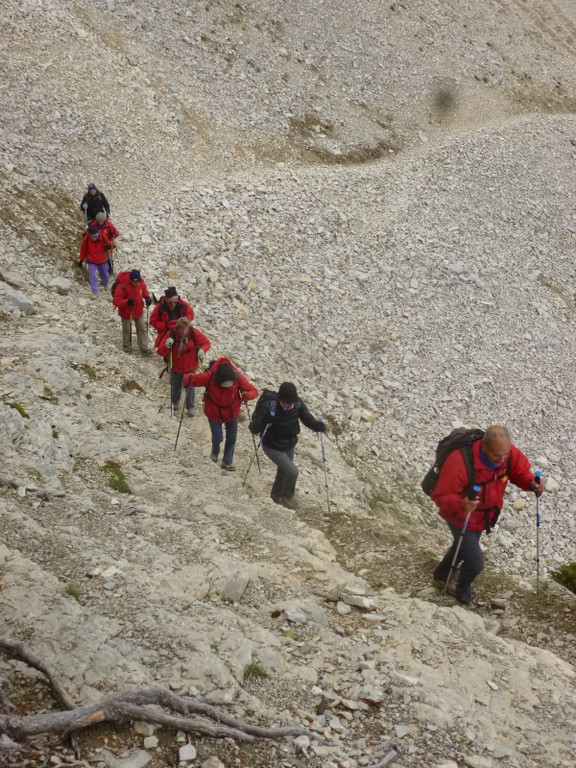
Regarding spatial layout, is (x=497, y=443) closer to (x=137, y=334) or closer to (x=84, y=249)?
(x=137, y=334)

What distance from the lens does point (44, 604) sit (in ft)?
21.1

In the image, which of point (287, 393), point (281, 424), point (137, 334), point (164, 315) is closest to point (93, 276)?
point (137, 334)

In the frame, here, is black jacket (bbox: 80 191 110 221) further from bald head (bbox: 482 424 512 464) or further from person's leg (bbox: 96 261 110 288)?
bald head (bbox: 482 424 512 464)

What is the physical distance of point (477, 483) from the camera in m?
8.25

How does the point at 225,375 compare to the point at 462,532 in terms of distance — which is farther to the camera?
the point at 225,375

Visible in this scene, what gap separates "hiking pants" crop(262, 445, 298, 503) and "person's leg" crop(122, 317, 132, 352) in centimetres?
519

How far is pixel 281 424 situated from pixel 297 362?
6640 millimetres

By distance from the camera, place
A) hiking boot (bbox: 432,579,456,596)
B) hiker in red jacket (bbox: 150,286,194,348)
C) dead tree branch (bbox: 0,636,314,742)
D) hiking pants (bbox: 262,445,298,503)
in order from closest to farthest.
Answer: dead tree branch (bbox: 0,636,314,742) → hiking boot (bbox: 432,579,456,596) → hiking pants (bbox: 262,445,298,503) → hiker in red jacket (bbox: 150,286,194,348)

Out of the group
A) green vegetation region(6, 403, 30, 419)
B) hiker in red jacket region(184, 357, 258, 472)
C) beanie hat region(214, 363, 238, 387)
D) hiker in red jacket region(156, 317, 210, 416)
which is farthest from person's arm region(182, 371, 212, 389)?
green vegetation region(6, 403, 30, 419)

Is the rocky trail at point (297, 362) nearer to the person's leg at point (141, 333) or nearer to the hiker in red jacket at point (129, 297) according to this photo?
the person's leg at point (141, 333)

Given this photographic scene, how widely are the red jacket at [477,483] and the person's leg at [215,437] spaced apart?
4544 mm

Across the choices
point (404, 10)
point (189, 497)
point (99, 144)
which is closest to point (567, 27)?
point (404, 10)

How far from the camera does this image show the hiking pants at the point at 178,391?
502 inches

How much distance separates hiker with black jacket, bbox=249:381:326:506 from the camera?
1006 centimetres
